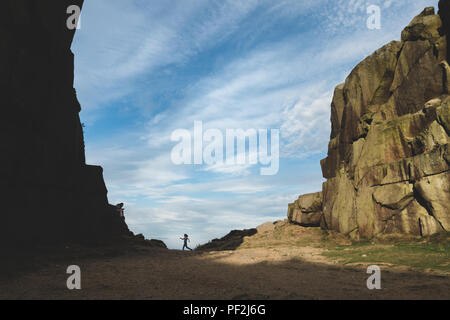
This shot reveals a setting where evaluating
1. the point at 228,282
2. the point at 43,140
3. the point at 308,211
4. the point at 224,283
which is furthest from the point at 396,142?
the point at 43,140

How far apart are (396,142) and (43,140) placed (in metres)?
34.9

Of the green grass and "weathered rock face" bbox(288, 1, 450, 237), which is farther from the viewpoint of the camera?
"weathered rock face" bbox(288, 1, 450, 237)

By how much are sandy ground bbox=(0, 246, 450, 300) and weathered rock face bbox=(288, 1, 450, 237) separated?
12.9m

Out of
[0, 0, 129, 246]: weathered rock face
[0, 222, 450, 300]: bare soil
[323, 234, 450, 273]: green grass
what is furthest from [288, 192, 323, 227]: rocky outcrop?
[0, 0, 129, 246]: weathered rock face

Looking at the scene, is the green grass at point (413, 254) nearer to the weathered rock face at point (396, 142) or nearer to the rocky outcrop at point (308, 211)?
the weathered rock face at point (396, 142)

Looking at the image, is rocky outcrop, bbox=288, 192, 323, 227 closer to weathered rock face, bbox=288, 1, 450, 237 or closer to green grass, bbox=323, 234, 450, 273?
weathered rock face, bbox=288, 1, 450, 237

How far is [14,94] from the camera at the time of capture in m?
23.3

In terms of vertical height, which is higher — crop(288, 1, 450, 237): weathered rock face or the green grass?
crop(288, 1, 450, 237): weathered rock face

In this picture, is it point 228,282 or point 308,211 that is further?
point 308,211

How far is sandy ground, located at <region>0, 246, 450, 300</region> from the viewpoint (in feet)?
38.7

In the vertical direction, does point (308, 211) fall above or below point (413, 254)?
above

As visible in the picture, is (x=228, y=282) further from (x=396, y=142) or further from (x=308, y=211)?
(x=308, y=211)

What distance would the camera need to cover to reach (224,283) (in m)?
14.3

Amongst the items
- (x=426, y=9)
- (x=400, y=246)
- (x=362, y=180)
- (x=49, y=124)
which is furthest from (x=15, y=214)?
(x=426, y=9)
